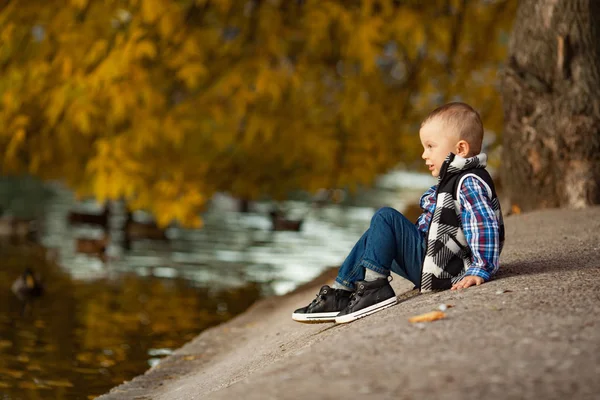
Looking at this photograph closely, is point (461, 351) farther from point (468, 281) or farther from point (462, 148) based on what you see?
point (462, 148)

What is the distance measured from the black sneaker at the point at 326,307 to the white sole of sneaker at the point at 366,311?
7 cm

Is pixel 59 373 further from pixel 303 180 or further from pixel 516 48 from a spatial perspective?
pixel 516 48

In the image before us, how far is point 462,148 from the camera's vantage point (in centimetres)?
463

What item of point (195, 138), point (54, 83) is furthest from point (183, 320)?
point (54, 83)

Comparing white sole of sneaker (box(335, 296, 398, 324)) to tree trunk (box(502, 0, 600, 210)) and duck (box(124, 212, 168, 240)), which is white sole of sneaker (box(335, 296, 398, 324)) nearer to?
tree trunk (box(502, 0, 600, 210))

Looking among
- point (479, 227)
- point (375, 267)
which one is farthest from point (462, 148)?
point (375, 267)

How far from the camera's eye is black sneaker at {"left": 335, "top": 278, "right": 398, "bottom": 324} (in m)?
4.61

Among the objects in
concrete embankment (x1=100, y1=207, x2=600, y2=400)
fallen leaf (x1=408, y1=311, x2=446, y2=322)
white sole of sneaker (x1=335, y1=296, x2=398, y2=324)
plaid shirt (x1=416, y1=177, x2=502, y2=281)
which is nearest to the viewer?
concrete embankment (x1=100, y1=207, x2=600, y2=400)

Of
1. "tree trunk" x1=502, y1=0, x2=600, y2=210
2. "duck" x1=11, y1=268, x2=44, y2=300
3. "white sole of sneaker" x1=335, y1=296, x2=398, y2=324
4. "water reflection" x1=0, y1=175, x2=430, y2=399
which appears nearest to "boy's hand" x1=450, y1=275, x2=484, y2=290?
"white sole of sneaker" x1=335, y1=296, x2=398, y2=324

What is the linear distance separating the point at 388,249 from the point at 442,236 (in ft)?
0.97

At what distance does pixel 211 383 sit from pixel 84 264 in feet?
26.2

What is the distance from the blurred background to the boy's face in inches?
127

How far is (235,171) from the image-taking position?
10.5 meters

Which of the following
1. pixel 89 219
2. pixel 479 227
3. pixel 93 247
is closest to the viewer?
pixel 479 227
